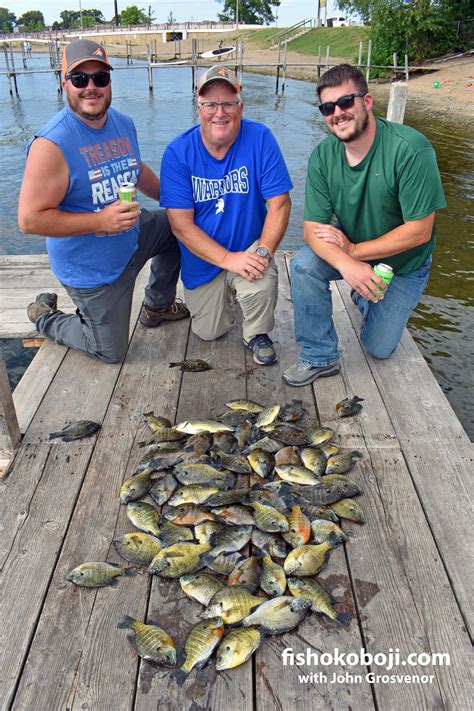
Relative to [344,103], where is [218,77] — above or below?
above

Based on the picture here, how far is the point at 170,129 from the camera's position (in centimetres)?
2164

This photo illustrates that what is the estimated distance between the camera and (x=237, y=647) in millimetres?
2074

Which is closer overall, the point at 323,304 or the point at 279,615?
the point at 279,615

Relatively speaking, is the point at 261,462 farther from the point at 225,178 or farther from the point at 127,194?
the point at 225,178

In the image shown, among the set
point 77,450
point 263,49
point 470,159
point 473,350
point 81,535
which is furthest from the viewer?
point 263,49

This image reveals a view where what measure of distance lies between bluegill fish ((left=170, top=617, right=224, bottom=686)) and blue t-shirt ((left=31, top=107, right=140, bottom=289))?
2365 mm

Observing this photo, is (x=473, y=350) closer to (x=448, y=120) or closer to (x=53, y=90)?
(x=448, y=120)

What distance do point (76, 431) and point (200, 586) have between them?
130 centimetres

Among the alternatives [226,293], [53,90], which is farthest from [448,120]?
[53,90]

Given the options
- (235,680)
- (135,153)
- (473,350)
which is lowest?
(473,350)

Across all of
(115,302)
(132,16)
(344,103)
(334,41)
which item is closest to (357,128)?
(344,103)

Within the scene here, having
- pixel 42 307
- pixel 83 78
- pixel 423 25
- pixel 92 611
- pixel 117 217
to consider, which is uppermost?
pixel 423 25

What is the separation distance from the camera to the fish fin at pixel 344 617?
86.4 inches

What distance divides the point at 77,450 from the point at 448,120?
2145 centimetres
